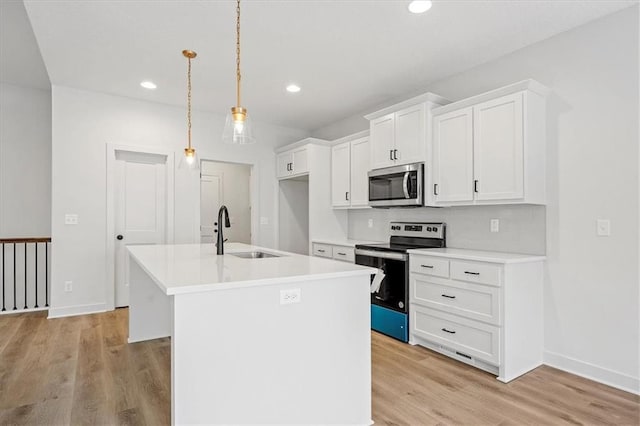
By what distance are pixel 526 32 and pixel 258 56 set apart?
217 cm

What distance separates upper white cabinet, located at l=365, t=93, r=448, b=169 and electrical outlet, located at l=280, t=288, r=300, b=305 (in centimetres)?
214

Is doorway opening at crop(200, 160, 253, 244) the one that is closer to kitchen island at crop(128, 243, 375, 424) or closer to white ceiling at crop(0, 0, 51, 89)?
white ceiling at crop(0, 0, 51, 89)

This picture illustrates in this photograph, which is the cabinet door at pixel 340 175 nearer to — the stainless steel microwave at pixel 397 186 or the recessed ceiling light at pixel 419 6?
the stainless steel microwave at pixel 397 186

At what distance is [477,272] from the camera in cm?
269

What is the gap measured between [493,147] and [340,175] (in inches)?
84.2

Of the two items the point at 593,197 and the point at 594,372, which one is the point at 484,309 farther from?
the point at 593,197

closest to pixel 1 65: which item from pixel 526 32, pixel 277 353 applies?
pixel 277 353

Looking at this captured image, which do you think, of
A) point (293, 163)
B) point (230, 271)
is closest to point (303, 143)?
point (293, 163)

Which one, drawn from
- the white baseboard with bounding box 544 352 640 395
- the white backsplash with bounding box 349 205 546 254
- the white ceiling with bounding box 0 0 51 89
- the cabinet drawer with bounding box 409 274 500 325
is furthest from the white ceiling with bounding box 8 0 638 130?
the white baseboard with bounding box 544 352 640 395

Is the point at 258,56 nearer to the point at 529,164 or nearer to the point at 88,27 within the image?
the point at 88,27

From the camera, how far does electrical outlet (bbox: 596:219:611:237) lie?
2.49 metres

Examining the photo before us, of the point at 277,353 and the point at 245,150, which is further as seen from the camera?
the point at 245,150

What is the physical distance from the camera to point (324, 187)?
4.90 metres

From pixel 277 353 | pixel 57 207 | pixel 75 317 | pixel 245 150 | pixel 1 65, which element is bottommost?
pixel 75 317
